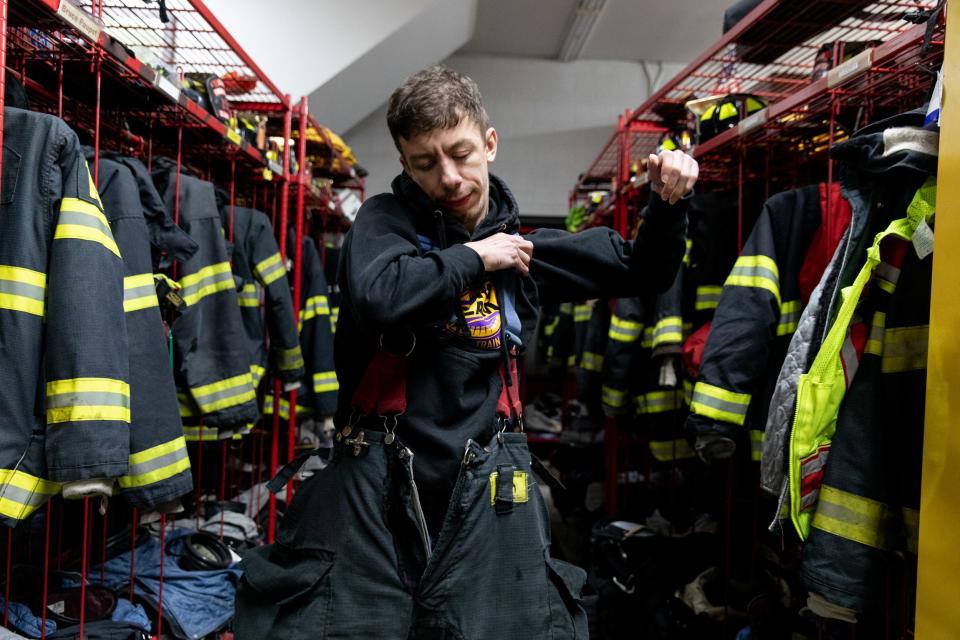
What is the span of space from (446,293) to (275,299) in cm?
192

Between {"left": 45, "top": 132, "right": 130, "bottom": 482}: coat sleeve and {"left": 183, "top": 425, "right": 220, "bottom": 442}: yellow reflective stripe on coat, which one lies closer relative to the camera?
{"left": 45, "top": 132, "right": 130, "bottom": 482}: coat sleeve

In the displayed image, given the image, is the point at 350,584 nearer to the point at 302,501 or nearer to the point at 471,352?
the point at 302,501

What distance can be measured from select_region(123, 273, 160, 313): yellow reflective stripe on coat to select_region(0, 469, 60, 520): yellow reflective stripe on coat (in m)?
0.45

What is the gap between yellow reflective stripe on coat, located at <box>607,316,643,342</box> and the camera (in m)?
2.85

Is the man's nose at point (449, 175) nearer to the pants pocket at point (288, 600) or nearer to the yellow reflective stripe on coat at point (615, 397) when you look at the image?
the pants pocket at point (288, 600)

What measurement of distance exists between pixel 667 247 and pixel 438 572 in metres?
0.83

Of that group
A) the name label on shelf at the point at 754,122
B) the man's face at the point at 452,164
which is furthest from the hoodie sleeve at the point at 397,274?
the name label on shelf at the point at 754,122

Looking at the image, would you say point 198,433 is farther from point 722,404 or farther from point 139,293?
point 722,404

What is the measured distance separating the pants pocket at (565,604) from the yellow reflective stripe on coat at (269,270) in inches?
77.7

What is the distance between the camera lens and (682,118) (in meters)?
3.50

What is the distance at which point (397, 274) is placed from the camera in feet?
3.71

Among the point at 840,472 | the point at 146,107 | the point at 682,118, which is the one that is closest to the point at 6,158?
the point at 146,107

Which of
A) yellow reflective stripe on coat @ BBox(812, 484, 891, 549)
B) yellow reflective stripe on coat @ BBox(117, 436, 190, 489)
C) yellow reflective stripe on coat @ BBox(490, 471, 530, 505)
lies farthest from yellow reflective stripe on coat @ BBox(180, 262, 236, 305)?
yellow reflective stripe on coat @ BBox(812, 484, 891, 549)

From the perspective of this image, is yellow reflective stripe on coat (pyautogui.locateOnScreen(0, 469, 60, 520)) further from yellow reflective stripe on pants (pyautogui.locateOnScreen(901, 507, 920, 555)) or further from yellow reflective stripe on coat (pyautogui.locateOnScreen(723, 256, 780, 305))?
yellow reflective stripe on coat (pyautogui.locateOnScreen(723, 256, 780, 305))
